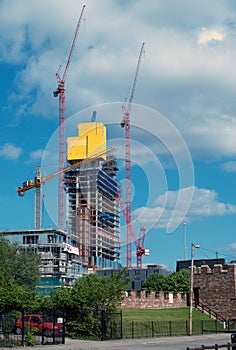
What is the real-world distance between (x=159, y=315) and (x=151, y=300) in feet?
26.7

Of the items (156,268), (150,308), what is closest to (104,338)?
(150,308)

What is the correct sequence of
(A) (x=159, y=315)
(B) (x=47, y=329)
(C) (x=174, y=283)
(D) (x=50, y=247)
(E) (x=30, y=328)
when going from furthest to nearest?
(D) (x=50, y=247) < (C) (x=174, y=283) < (A) (x=159, y=315) < (B) (x=47, y=329) < (E) (x=30, y=328)

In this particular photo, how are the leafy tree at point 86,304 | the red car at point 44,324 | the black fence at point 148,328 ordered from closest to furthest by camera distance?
the red car at point 44,324
the leafy tree at point 86,304
the black fence at point 148,328

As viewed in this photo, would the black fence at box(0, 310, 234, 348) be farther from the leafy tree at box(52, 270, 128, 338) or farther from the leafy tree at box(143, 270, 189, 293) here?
the leafy tree at box(143, 270, 189, 293)

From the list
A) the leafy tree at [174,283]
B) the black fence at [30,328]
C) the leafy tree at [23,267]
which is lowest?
the black fence at [30,328]

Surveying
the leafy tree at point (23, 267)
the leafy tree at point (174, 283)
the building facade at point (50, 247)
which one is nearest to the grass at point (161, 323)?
the leafy tree at point (174, 283)

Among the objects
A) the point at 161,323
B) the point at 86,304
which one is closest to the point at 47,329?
the point at 86,304

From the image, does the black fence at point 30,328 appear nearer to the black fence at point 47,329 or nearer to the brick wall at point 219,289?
the black fence at point 47,329

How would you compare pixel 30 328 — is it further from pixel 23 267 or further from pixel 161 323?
pixel 23 267

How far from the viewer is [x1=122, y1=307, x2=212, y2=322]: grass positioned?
6688cm

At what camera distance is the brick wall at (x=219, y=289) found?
83.8 m

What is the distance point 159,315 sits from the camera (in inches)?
2803

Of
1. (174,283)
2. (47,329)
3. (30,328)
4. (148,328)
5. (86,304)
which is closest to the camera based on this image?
(30,328)

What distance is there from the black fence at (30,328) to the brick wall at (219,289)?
43.7 m
